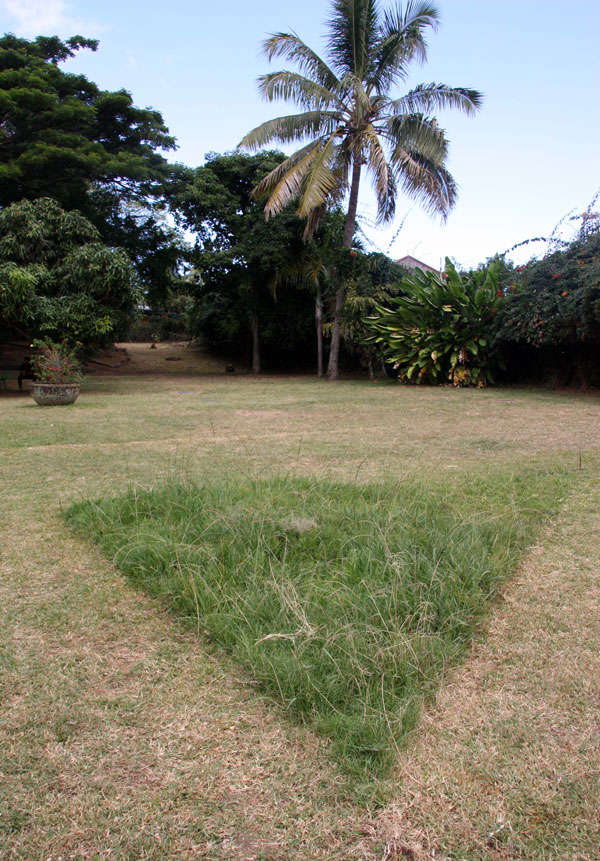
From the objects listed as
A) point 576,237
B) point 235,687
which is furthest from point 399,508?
point 576,237

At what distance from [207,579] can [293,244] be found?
690 inches

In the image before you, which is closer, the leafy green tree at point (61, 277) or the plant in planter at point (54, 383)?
the plant in planter at point (54, 383)

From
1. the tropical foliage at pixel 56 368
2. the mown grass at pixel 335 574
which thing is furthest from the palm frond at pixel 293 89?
the mown grass at pixel 335 574

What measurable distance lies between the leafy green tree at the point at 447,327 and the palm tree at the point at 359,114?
260 centimetres

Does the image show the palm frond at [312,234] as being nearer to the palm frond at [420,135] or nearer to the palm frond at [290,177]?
the palm frond at [290,177]

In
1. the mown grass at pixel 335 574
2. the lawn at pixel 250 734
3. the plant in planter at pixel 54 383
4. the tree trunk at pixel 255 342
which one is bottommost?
the lawn at pixel 250 734

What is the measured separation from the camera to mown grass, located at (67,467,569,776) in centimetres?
193

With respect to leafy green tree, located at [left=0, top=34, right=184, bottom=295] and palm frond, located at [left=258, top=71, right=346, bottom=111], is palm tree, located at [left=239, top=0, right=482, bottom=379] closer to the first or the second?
palm frond, located at [left=258, top=71, right=346, bottom=111]

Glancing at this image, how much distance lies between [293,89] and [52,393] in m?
10.2

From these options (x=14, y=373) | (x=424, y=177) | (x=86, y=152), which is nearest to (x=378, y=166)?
(x=424, y=177)

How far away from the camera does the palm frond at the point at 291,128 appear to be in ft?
50.7

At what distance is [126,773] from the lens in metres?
1.63

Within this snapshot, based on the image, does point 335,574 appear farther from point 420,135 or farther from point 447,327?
point 420,135

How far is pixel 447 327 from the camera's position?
1383 cm
